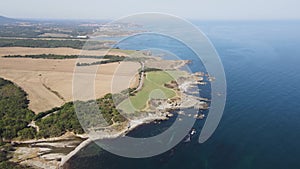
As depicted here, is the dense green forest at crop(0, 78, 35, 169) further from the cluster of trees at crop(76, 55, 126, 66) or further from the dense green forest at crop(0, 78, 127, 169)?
the cluster of trees at crop(76, 55, 126, 66)

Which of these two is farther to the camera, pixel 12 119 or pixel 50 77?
pixel 50 77

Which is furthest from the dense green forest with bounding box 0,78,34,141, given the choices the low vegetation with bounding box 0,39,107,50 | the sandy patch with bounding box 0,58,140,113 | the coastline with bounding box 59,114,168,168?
the low vegetation with bounding box 0,39,107,50

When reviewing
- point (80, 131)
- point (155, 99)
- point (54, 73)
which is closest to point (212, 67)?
point (155, 99)

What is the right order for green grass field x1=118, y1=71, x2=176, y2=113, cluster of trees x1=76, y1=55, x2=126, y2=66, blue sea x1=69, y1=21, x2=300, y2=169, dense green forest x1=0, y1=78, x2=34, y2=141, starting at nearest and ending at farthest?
1. blue sea x1=69, y1=21, x2=300, y2=169
2. dense green forest x1=0, y1=78, x2=34, y2=141
3. green grass field x1=118, y1=71, x2=176, y2=113
4. cluster of trees x1=76, y1=55, x2=126, y2=66

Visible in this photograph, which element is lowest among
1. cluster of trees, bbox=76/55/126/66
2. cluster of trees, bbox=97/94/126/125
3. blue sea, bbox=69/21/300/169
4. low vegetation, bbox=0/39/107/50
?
blue sea, bbox=69/21/300/169

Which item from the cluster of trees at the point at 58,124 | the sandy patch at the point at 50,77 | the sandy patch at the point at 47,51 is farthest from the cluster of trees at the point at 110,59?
the cluster of trees at the point at 58,124

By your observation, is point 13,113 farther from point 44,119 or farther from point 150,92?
point 150,92

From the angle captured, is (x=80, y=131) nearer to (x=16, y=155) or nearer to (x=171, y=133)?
(x=16, y=155)

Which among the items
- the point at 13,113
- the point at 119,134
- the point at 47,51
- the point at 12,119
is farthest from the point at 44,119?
the point at 47,51
